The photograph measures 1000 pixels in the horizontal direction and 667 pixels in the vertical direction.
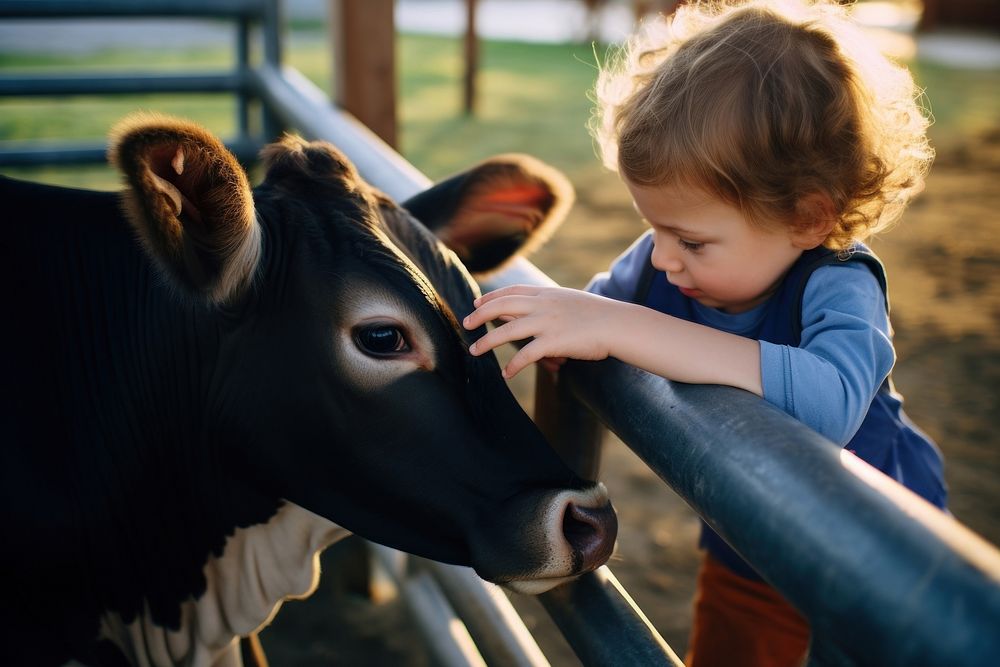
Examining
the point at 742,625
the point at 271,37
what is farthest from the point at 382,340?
the point at 271,37

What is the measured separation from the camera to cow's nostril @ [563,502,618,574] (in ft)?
3.65

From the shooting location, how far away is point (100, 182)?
5910mm

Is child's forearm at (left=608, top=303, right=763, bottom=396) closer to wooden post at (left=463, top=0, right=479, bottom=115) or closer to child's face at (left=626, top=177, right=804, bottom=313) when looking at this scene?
child's face at (left=626, top=177, right=804, bottom=313)

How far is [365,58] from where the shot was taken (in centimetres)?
307

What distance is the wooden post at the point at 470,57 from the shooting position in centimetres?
916

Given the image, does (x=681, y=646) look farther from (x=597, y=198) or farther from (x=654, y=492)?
(x=597, y=198)

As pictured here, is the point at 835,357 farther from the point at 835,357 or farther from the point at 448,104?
the point at 448,104

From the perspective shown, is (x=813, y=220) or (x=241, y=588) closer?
(x=813, y=220)

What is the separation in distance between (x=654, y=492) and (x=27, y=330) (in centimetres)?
230

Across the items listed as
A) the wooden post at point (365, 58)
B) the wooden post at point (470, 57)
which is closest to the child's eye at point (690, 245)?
the wooden post at point (365, 58)

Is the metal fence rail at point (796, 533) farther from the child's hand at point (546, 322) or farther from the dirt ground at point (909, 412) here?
the dirt ground at point (909, 412)

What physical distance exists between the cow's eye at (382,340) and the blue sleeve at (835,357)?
48 centimetres

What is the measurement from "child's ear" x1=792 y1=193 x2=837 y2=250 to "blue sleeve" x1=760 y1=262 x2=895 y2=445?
6cm

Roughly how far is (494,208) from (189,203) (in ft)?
2.09
